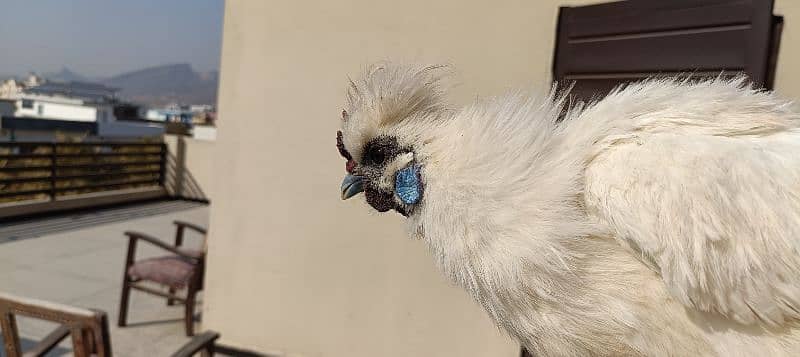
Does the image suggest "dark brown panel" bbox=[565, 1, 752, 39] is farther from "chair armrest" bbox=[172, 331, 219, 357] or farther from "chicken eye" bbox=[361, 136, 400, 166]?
"chair armrest" bbox=[172, 331, 219, 357]

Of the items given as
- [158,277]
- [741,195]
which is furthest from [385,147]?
[158,277]

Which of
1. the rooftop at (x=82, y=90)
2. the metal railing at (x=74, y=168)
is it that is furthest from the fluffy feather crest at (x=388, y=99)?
the rooftop at (x=82, y=90)

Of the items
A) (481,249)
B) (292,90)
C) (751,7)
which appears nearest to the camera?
(481,249)

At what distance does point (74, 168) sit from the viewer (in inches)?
383

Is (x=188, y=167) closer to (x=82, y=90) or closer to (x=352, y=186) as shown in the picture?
(x=352, y=186)

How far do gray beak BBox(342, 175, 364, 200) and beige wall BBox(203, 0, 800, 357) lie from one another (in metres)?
1.46

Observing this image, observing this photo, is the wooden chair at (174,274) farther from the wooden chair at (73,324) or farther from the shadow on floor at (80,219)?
the shadow on floor at (80,219)

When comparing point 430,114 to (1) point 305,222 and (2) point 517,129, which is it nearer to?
(2) point 517,129

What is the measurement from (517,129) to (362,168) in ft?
1.59

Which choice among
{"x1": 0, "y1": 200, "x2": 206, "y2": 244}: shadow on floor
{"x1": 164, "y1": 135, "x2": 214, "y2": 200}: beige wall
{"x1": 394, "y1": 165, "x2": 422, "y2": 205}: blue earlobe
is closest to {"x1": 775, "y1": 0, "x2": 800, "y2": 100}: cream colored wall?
{"x1": 394, "y1": 165, "x2": 422, "y2": 205}: blue earlobe

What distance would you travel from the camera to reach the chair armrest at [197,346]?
2383 millimetres

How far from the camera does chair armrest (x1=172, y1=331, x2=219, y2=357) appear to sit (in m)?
2.38

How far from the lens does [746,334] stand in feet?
3.70

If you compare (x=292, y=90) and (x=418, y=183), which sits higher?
(x=292, y=90)
